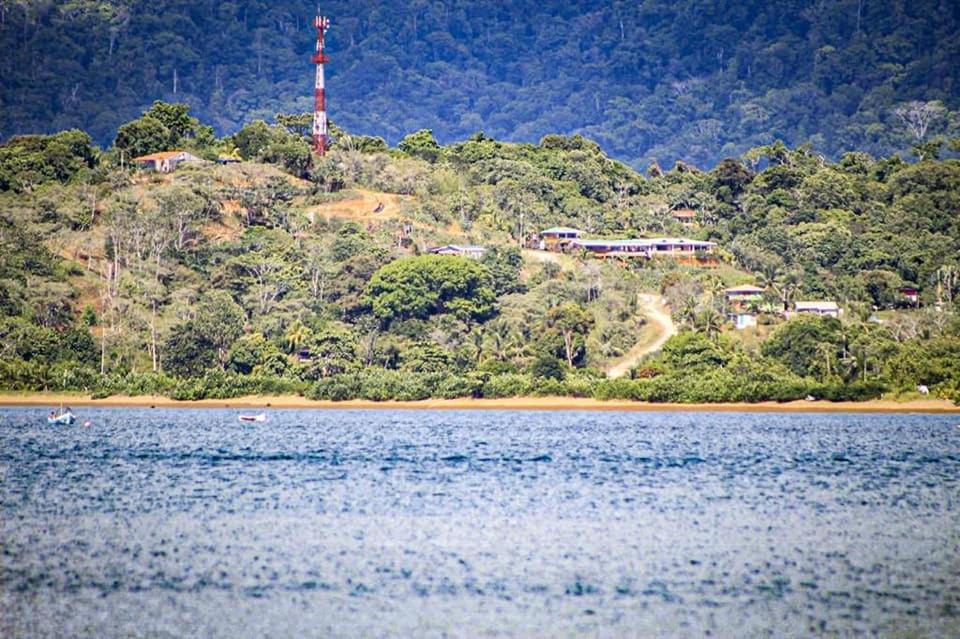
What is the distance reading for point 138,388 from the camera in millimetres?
102750

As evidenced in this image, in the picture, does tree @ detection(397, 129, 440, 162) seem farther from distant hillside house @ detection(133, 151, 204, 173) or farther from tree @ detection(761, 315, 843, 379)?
tree @ detection(761, 315, 843, 379)

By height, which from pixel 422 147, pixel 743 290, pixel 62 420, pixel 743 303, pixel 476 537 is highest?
pixel 422 147

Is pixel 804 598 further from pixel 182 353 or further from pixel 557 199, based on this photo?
pixel 557 199

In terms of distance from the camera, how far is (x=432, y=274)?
121 metres

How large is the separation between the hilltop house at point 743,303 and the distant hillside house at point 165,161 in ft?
192

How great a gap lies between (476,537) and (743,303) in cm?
8314

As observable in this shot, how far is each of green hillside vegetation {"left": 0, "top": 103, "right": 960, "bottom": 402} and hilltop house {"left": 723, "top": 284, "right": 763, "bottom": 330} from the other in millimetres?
1294

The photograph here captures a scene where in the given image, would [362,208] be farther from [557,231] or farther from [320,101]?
[557,231]

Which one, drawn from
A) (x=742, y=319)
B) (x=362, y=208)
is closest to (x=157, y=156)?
(x=362, y=208)

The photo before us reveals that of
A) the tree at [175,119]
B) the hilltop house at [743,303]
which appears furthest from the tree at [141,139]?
the hilltop house at [743,303]

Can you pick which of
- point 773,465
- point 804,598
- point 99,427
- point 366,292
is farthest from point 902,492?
point 366,292

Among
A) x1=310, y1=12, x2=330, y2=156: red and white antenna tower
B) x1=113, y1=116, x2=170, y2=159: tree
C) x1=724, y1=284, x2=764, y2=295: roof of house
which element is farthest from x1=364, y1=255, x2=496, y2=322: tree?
x1=113, y1=116, x2=170, y2=159: tree

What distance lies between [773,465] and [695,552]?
23.9 meters

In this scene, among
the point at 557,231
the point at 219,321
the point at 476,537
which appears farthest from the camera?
the point at 557,231
